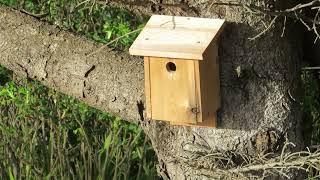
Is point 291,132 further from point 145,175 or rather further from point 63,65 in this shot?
point 145,175

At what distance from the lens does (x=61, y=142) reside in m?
4.15

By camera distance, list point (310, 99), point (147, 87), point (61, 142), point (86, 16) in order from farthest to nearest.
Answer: point (86, 16), point (61, 142), point (310, 99), point (147, 87)

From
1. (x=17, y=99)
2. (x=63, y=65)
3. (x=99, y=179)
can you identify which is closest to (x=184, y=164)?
(x=63, y=65)

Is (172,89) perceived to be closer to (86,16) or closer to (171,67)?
(171,67)

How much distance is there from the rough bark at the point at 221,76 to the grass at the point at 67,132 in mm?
212

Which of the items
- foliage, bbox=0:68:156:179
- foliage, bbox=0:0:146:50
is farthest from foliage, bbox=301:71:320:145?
foliage, bbox=0:0:146:50

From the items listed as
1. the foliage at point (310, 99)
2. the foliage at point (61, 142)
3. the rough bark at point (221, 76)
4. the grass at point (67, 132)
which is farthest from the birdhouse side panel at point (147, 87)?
the foliage at point (61, 142)

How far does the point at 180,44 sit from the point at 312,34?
0.64m

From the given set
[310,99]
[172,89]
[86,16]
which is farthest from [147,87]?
[86,16]

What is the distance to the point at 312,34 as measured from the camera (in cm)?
278

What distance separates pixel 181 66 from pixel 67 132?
192 centimetres

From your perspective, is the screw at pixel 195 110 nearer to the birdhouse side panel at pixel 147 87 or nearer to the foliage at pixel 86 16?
the birdhouse side panel at pixel 147 87

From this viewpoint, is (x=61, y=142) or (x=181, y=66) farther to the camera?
(x=61, y=142)

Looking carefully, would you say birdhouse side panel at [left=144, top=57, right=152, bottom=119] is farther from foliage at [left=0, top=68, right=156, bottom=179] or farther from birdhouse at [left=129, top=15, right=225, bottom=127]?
foliage at [left=0, top=68, right=156, bottom=179]
